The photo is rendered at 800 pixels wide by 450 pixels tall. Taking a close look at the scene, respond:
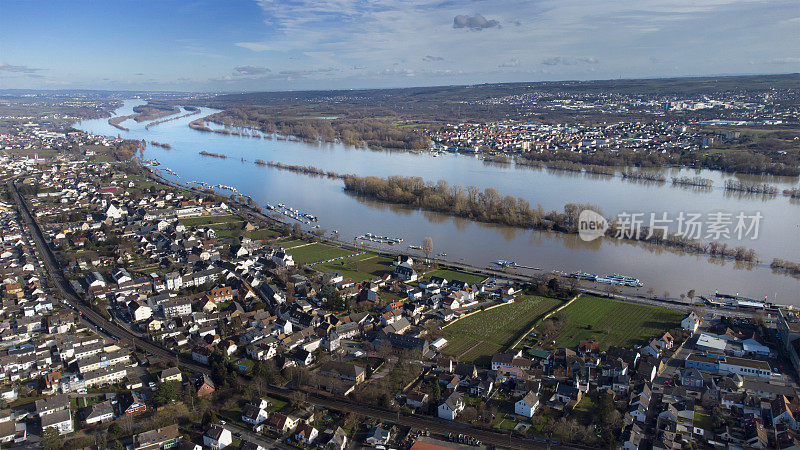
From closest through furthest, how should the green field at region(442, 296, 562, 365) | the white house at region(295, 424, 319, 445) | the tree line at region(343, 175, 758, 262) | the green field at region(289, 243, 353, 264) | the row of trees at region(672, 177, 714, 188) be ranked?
the white house at region(295, 424, 319, 445), the green field at region(442, 296, 562, 365), the green field at region(289, 243, 353, 264), the tree line at region(343, 175, 758, 262), the row of trees at region(672, 177, 714, 188)

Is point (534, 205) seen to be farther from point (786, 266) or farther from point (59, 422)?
point (59, 422)

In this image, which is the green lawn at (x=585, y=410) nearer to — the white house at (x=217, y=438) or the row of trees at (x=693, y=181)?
the white house at (x=217, y=438)

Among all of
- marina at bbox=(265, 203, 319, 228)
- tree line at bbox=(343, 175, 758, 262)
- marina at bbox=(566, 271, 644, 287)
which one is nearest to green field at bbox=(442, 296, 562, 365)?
marina at bbox=(566, 271, 644, 287)

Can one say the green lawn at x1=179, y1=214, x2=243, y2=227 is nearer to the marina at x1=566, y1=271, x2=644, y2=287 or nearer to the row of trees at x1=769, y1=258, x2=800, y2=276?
the marina at x1=566, y1=271, x2=644, y2=287

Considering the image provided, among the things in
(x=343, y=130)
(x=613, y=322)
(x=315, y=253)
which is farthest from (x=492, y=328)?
(x=343, y=130)

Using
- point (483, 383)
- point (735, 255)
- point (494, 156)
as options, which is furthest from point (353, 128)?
point (483, 383)

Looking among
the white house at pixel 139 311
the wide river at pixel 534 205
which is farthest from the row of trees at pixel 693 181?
the white house at pixel 139 311
